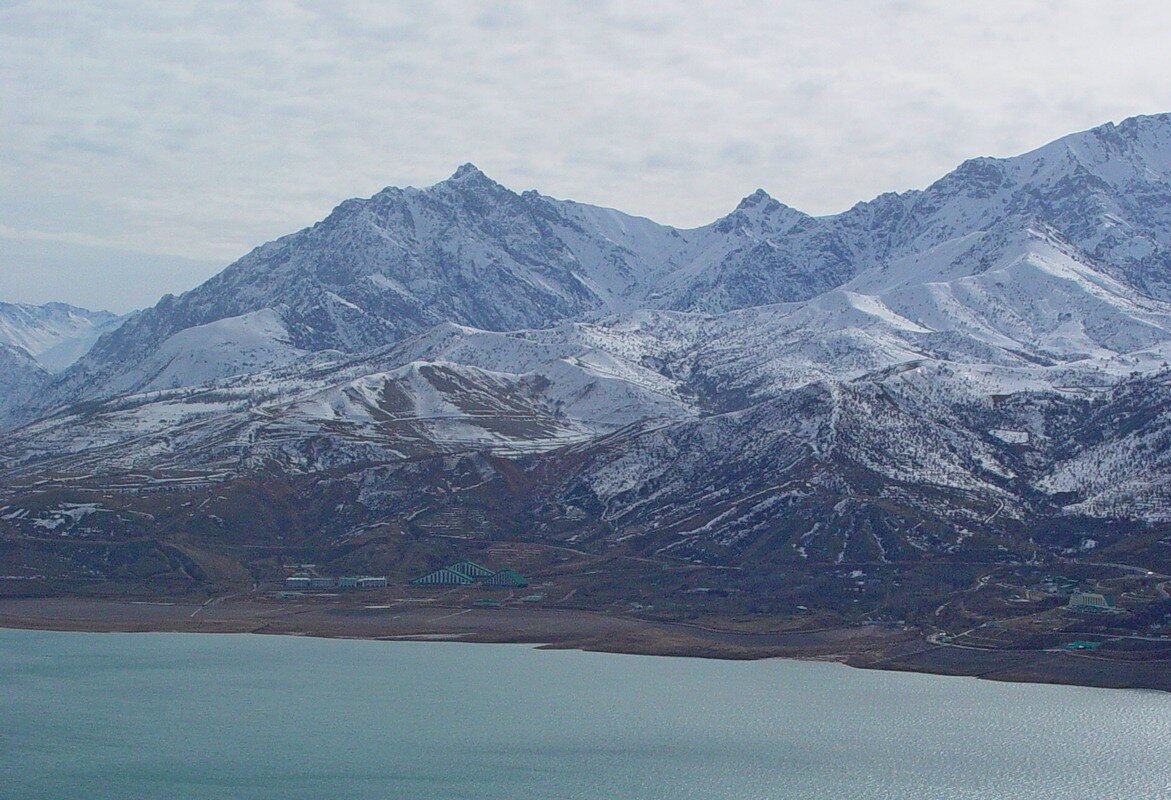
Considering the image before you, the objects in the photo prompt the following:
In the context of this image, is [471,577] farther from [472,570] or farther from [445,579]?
[445,579]

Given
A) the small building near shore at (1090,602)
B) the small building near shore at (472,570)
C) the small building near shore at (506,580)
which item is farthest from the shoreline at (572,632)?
the small building near shore at (472,570)

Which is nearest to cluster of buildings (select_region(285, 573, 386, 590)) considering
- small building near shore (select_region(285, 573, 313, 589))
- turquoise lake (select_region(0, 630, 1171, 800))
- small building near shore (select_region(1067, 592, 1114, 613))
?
small building near shore (select_region(285, 573, 313, 589))

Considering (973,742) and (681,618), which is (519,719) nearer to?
(973,742)

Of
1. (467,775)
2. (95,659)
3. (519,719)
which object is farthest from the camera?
(95,659)

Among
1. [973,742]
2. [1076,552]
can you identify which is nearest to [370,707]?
[973,742]

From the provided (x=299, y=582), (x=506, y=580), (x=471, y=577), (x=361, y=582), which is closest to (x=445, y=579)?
(x=471, y=577)

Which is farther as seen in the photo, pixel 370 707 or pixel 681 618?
pixel 681 618

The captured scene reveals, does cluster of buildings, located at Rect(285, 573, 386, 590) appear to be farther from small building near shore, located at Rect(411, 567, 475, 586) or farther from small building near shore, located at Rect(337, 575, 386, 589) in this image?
small building near shore, located at Rect(411, 567, 475, 586)

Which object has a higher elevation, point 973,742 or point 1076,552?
point 1076,552
